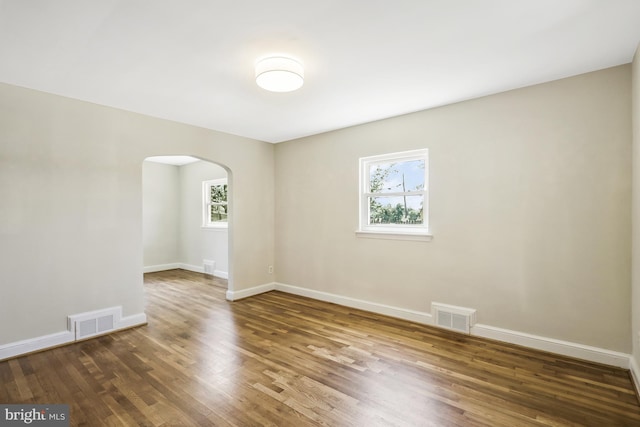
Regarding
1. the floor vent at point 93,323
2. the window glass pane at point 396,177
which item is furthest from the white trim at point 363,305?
the floor vent at point 93,323

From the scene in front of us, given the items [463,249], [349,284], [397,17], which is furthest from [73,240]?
[463,249]

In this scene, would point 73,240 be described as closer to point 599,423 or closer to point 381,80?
point 381,80

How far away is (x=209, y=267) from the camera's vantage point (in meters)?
6.66

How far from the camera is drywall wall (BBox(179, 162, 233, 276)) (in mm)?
6469

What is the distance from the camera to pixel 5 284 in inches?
111

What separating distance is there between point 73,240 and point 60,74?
1.64 m

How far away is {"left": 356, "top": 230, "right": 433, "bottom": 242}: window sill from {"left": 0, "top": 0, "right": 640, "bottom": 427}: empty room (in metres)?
0.03

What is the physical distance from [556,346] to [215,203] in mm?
6130

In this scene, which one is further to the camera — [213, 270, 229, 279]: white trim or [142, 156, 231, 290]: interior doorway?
[142, 156, 231, 290]: interior doorway

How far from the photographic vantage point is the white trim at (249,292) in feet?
15.4

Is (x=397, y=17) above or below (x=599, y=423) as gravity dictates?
above
